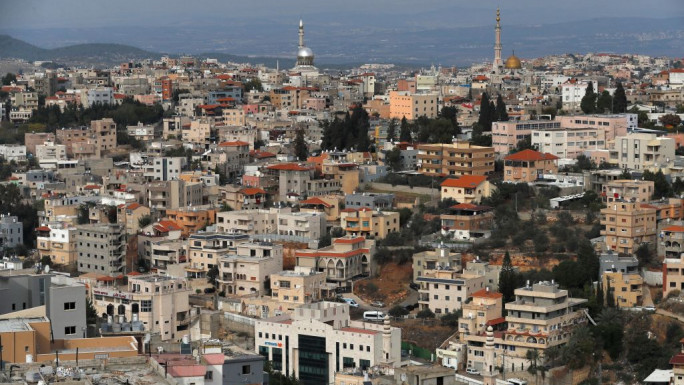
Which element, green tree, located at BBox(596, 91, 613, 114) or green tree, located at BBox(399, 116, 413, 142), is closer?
green tree, located at BBox(399, 116, 413, 142)

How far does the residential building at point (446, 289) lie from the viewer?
71.8 ft

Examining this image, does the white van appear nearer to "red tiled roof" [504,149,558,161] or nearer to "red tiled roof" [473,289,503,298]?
"red tiled roof" [473,289,503,298]

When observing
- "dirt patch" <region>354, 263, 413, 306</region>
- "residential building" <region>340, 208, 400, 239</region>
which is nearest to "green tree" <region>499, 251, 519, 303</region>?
"dirt patch" <region>354, 263, 413, 306</region>

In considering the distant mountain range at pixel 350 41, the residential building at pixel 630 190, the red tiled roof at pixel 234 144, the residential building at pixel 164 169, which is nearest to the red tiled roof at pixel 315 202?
the residential building at pixel 164 169

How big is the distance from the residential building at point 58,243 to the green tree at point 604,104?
10.6m

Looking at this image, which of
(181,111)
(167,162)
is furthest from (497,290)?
(181,111)

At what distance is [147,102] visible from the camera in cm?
4159

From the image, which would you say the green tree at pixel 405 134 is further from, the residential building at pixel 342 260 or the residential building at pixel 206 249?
the residential building at pixel 342 260

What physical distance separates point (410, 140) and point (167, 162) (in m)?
4.45

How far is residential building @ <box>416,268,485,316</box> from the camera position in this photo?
2189 centimetres

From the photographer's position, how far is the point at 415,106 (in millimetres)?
35281

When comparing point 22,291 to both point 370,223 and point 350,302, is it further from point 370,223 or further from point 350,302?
point 370,223

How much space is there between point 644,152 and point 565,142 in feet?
7.65

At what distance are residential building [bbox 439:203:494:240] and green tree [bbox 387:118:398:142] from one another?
276 inches
